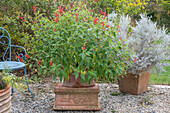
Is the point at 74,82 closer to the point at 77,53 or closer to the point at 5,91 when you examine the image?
the point at 77,53

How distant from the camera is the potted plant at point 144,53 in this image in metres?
3.12

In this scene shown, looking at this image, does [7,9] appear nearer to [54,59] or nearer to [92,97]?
[54,59]

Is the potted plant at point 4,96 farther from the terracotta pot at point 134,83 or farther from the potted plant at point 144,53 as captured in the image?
the terracotta pot at point 134,83

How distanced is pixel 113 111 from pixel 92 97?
0.35 m

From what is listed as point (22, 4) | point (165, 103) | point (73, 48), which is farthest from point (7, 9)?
point (165, 103)

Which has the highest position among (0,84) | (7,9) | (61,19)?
(7,9)

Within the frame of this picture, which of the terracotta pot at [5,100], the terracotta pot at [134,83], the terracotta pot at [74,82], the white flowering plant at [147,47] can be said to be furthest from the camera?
the terracotta pot at [134,83]

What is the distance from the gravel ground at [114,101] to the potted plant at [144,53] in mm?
212

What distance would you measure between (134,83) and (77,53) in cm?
130

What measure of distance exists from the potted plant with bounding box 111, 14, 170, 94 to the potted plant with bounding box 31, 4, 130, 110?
56 centimetres

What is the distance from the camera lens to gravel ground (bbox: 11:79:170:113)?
9.18 ft

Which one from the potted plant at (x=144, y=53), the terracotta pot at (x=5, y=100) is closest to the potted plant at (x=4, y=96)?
the terracotta pot at (x=5, y=100)

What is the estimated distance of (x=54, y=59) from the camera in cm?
251

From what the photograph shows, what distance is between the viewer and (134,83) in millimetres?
3248
